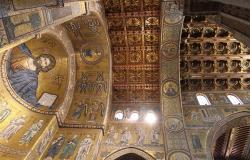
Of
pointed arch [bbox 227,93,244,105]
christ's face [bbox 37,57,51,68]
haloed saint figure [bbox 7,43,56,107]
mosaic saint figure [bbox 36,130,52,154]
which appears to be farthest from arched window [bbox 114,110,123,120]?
pointed arch [bbox 227,93,244,105]

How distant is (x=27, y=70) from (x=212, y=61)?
32.8ft

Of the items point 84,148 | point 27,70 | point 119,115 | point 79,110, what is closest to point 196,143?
point 119,115

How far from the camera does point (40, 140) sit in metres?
9.30

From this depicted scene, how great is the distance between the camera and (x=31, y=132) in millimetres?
9461

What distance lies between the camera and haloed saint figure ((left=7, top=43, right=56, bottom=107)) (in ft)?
33.5

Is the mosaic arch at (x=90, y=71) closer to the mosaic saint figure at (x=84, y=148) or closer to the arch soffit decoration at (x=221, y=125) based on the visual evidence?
the mosaic saint figure at (x=84, y=148)

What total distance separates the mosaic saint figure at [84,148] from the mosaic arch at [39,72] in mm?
2153

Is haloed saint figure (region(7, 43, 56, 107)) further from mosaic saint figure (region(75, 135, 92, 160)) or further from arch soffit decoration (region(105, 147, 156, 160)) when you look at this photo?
arch soffit decoration (region(105, 147, 156, 160))

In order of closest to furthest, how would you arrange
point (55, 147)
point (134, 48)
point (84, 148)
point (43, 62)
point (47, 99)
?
point (84, 148) < point (55, 147) < point (47, 99) < point (43, 62) < point (134, 48)

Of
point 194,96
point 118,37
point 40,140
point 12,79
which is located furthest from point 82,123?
point 194,96

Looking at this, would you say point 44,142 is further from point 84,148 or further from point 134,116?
point 134,116

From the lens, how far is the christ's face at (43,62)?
37.0ft

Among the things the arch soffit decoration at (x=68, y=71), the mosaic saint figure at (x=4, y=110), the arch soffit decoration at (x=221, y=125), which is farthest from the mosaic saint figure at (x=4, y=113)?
the arch soffit decoration at (x=221, y=125)

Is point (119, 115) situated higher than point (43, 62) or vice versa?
point (43, 62)
